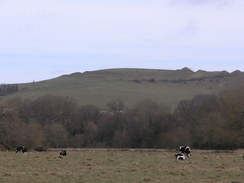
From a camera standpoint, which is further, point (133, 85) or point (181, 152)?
point (133, 85)

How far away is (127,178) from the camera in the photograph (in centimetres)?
2011

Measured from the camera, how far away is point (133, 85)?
541ft

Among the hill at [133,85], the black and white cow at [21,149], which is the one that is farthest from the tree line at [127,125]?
the hill at [133,85]

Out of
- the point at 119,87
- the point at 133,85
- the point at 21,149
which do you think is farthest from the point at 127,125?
the point at 133,85

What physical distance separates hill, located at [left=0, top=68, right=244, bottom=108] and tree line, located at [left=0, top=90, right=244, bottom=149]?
147 feet

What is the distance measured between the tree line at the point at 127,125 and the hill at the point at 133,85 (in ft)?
147

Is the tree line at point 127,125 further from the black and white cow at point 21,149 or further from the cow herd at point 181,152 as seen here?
the cow herd at point 181,152

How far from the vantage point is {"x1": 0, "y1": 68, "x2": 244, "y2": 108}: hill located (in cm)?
14612

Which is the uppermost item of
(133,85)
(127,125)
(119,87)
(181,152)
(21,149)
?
(133,85)

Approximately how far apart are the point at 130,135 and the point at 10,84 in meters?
112

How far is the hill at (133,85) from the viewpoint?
146125 millimetres

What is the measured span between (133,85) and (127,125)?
86.5m

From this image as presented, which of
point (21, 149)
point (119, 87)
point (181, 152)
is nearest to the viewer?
point (181, 152)

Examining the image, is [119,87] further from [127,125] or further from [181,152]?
[181,152]
